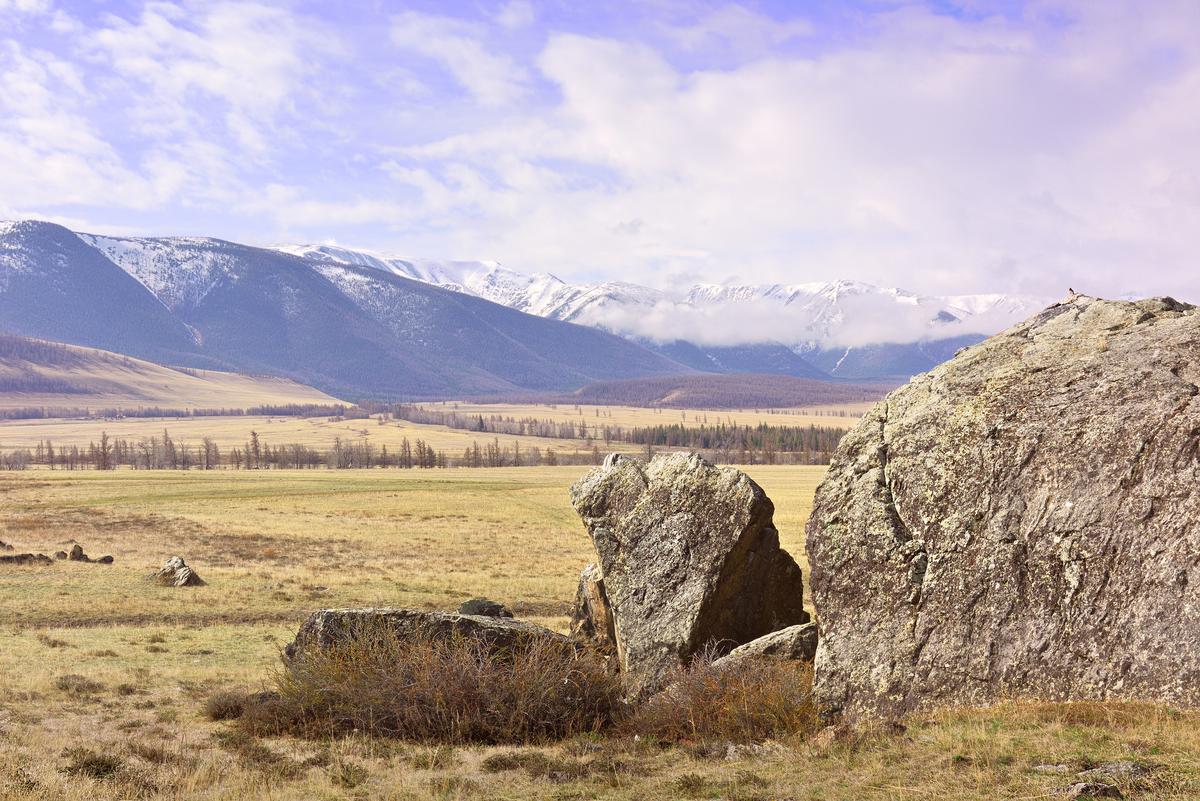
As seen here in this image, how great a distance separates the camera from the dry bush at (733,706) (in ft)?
52.4

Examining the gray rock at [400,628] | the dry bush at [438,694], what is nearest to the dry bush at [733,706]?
the dry bush at [438,694]

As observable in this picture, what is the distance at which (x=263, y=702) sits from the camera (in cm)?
1806

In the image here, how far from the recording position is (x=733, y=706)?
53.4 ft

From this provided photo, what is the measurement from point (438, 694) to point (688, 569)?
604 cm

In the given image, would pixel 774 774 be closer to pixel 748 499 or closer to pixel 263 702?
pixel 748 499

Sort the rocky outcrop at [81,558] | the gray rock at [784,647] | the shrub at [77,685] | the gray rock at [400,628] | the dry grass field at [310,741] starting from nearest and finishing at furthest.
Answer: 1. the dry grass field at [310,741]
2. the gray rock at [784,647]
3. the gray rock at [400,628]
4. the shrub at [77,685]
5. the rocky outcrop at [81,558]

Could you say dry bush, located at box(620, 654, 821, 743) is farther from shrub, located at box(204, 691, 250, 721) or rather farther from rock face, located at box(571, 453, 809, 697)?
shrub, located at box(204, 691, 250, 721)

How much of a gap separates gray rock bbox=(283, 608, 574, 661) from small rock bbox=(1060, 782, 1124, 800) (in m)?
10.5

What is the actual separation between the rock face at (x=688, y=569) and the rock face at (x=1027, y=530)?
293 centimetres

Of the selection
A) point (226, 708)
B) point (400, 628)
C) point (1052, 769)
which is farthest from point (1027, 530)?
point (226, 708)

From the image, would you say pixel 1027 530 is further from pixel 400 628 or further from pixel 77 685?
pixel 77 685

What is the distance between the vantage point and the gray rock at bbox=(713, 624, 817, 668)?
18.0m

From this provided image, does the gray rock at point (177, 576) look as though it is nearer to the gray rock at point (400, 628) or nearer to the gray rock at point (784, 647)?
the gray rock at point (400, 628)

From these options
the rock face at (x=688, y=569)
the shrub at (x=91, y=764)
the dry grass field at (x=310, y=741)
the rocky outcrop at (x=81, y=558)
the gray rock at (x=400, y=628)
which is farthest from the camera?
the rocky outcrop at (x=81, y=558)
